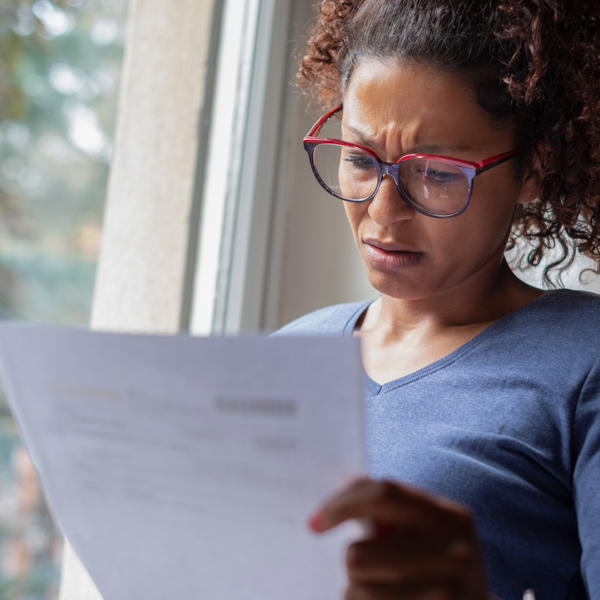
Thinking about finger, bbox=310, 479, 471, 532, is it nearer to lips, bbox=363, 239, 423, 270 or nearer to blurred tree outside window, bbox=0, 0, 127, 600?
lips, bbox=363, 239, 423, 270

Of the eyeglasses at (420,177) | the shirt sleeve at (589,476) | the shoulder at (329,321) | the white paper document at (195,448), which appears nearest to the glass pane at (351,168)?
the eyeglasses at (420,177)

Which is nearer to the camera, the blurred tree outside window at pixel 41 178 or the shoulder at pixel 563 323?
the shoulder at pixel 563 323

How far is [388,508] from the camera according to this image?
0.52 meters

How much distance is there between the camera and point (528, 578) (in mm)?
852

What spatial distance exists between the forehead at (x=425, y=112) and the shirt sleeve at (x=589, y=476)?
1.00ft

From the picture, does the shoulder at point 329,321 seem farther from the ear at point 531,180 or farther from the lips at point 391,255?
the ear at point 531,180

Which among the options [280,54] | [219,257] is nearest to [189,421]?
[219,257]

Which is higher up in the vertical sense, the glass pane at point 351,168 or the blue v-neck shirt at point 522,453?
the glass pane at point 351,168

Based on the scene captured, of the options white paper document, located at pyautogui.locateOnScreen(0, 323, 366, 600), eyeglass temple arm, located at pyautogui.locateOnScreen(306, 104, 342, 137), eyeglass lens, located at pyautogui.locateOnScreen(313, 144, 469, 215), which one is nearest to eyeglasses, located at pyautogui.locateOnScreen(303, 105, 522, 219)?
eyeglass lens, located at pyautogui.locateOnScreen(313, 144, 469, 215)

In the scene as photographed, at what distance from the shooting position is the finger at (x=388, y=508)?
519mm

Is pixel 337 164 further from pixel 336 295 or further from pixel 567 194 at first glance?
pixel 336 295

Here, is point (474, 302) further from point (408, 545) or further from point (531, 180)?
point (408, 545)

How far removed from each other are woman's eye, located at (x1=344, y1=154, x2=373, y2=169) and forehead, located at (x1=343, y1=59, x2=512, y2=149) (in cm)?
3

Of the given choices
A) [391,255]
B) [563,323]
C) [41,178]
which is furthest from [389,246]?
[41,178]
